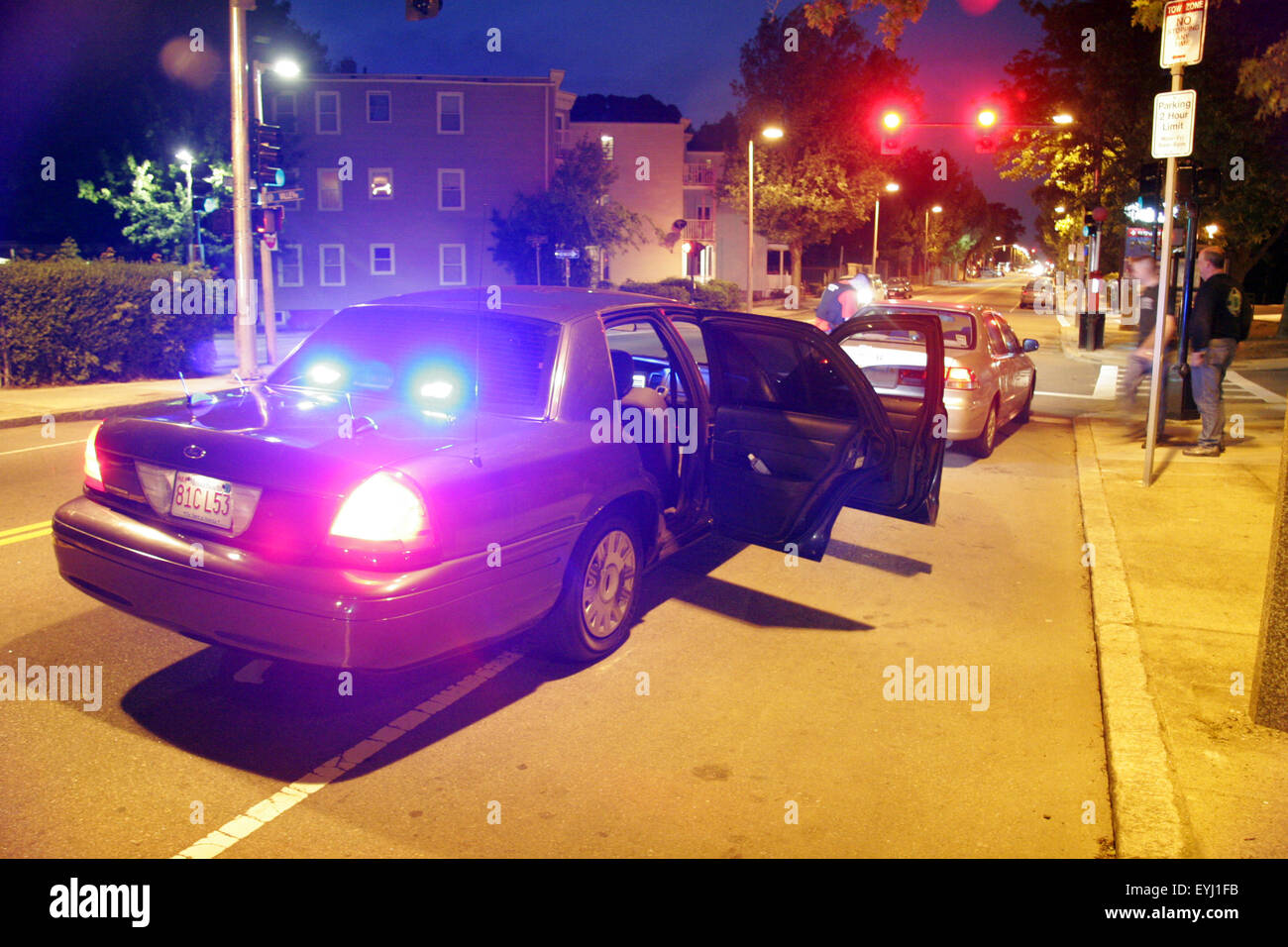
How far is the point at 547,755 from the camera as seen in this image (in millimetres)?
4309

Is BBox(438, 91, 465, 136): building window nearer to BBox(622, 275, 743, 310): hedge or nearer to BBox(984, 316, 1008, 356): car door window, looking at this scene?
BBox(622, 275, 743, 310): hedge

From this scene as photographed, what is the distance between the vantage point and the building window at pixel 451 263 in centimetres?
4331

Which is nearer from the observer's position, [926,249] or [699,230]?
[699,230]

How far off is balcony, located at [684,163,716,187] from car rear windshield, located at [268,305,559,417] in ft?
207

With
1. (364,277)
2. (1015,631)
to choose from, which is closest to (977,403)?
(1015,631)

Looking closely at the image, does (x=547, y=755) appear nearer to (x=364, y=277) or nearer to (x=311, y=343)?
(x=311, y=343)

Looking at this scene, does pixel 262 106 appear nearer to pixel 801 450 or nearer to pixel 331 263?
pixel 801 450

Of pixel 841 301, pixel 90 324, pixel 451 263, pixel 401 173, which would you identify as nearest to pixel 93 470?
pixel 841 301

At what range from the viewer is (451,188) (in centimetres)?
4272

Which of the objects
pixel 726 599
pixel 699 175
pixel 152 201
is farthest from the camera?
pixel 699 175

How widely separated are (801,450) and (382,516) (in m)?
2.77

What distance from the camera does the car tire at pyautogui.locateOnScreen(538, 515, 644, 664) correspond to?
16.1 ft

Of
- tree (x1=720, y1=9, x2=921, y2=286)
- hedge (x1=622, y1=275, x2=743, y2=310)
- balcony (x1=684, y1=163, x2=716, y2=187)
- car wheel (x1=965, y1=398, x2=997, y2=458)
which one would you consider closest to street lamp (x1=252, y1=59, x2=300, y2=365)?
car wheel (x1=965, y1=398, x2=997, y2=458)
